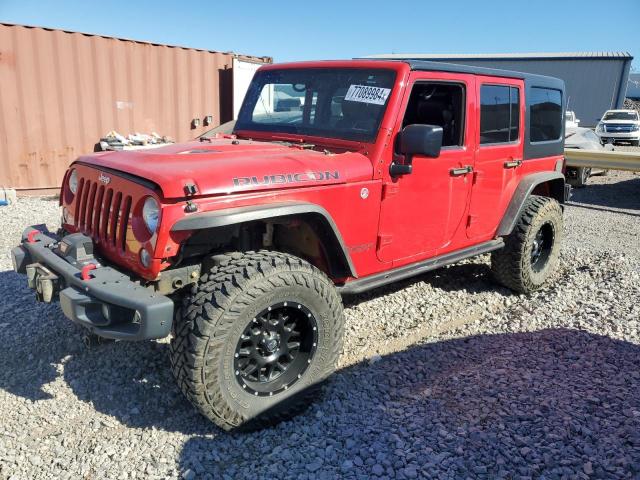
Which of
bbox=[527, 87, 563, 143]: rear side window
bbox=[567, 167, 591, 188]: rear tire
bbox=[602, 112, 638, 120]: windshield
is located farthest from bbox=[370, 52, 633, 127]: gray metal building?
bbox=[527, 87, 563, 143]: rear side window

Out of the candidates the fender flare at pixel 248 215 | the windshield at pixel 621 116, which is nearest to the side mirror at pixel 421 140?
the fender flare at pixel 248 215

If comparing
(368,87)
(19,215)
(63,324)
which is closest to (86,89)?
(19,215)

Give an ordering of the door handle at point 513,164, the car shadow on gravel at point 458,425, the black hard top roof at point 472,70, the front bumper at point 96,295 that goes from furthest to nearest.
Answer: the door handle at point 513,164, the black hard top roof at point 472,70, the car shadow on gravel at point 458,425, the front bumper at point 96,295

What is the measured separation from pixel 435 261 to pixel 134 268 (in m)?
2.16

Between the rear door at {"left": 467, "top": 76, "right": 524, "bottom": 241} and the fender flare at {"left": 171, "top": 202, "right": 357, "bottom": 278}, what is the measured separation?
5.07ft

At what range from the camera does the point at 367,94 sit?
3.33m

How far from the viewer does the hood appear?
2494 mm

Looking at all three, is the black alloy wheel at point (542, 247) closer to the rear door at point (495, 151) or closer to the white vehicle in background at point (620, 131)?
the rear door at point (495, 151)

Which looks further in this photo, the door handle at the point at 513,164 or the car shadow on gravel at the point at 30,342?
the door handle at the point at 513,164

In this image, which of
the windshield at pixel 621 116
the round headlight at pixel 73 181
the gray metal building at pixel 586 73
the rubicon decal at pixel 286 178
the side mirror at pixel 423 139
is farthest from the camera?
the gray metal building at pixel 586 73

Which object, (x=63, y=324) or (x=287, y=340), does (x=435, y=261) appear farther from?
(x=63, y=324)

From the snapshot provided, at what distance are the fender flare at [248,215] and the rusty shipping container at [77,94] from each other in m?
6.93

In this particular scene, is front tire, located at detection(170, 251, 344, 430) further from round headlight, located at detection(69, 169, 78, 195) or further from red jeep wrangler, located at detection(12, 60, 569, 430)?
round headlight, located at detection(69, 169, 78, 195)

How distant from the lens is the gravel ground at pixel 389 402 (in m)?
2.45
